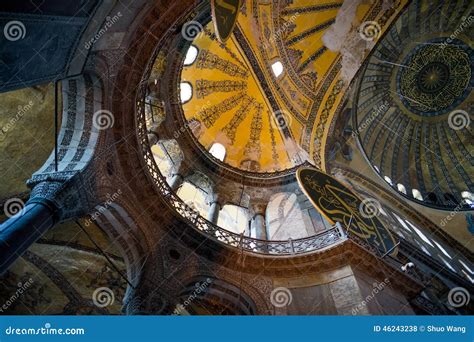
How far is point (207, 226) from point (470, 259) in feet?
44.8

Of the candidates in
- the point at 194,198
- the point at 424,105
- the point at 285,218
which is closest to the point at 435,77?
the point at 424,105

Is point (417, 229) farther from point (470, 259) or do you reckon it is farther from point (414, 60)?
point (414, 60)

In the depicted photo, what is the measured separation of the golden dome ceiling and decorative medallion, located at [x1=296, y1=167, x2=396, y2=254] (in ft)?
12.5

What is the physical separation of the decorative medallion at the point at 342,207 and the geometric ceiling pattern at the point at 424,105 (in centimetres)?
787

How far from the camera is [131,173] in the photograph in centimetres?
718

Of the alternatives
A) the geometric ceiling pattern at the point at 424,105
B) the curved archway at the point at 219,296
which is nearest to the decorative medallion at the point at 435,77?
the geometric ceiling pattern at the point at 424,105

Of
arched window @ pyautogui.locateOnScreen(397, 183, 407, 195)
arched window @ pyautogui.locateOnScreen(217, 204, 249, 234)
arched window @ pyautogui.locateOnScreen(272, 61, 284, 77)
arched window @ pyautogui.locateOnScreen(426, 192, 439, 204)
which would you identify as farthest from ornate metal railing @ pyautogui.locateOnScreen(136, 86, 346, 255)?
arched window @ pyautogui.locateOnScreen(426, 192, 439, 204)

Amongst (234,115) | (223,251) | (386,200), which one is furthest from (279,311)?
(386,200)

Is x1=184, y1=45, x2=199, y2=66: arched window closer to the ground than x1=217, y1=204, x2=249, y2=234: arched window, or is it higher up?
higher up

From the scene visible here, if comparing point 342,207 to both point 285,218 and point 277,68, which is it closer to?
point 285,218

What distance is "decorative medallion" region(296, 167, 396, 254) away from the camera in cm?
769

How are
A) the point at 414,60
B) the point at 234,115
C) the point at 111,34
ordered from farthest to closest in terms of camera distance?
the point at 414,60
the point at 234,115
the point at 111,34

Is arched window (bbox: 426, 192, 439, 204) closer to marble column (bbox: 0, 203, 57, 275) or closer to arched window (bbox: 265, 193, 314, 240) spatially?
arched window (bbox: 265, 193, 314, 240)

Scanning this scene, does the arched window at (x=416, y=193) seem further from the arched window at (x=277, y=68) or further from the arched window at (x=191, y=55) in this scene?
the arched window at (x=191, y=55)
